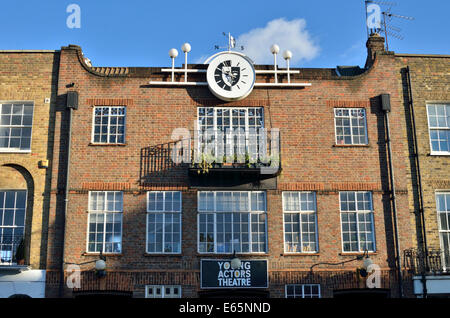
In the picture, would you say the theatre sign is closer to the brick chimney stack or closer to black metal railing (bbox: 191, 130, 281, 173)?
black metal railing (bbox: 191, 130, 281, 173)

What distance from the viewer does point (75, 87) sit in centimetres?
1800

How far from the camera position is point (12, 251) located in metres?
16.7

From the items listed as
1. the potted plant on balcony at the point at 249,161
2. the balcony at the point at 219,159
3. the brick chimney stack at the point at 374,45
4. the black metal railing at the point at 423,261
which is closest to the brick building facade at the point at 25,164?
the balcony at the point at 219,159

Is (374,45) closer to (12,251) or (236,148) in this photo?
(236,148)

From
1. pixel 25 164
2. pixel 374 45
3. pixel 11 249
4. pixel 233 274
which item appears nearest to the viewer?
pixel 233 274

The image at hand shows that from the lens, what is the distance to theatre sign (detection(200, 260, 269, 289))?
1644 centimetres

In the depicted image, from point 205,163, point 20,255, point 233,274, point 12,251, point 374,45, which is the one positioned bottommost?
point 233,274

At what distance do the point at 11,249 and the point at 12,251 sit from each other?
89 millimetres

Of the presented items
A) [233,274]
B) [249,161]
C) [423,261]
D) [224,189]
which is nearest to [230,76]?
[249,161]

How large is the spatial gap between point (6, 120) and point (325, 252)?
38.0 ft

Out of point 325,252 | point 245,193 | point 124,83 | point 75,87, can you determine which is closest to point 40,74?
point 75,87

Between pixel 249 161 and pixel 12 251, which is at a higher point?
pixel 249 161
